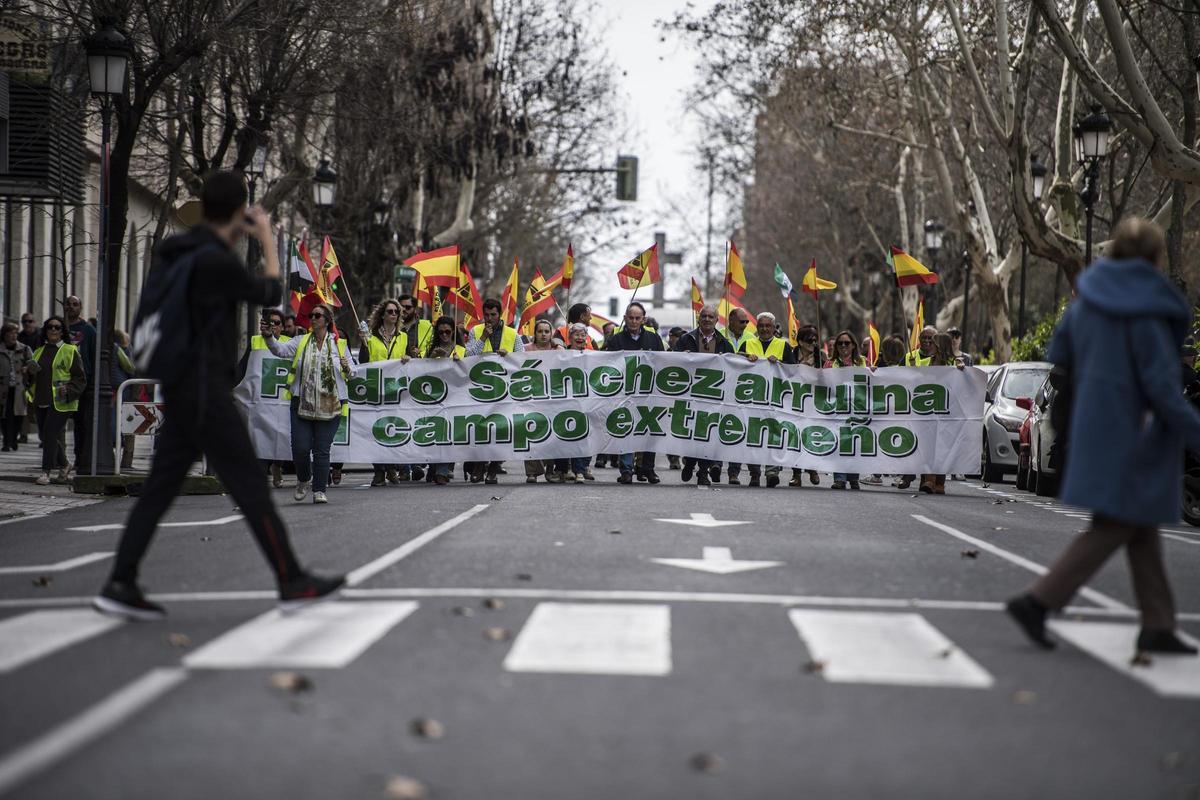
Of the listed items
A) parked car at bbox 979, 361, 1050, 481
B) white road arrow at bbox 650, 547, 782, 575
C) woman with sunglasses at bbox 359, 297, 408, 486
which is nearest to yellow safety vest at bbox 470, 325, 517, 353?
woman with sunglasses at bbox 359, 297, 408, 486

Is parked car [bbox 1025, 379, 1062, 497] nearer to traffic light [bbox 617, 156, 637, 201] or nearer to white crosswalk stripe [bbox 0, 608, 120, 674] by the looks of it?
white crosswalk stripe [bbox 0, 608, 120, 674]

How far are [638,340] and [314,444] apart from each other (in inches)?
207

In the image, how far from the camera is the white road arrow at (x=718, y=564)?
33.0ft

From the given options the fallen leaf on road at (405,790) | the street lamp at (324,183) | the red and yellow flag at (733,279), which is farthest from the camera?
the street lamp at (324,183)

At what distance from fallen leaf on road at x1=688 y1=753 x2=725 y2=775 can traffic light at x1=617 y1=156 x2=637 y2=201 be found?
99.4ft

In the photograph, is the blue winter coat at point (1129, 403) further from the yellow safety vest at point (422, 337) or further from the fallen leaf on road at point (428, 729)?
the yellow safety vest at point (422, 337)

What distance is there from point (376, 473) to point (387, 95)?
47.9 feet

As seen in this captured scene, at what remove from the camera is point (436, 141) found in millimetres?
36719

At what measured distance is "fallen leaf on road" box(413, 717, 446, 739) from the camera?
5.40 m

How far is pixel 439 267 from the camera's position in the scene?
23.2 meters

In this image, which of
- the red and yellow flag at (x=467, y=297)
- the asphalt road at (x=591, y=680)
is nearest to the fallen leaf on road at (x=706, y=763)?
the asphalt road at (x=591, y=680)

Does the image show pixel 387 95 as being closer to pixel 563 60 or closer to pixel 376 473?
pixel 563 60

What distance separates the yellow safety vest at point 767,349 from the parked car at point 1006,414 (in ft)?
13.3

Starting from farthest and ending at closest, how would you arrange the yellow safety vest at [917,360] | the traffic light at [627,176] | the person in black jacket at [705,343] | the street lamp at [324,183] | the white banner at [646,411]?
the traffic light at [627,176], the street lamp at [324,183], the yellow safety vest at [917,360], the person in black jacket at [705,343], the white banner at [646,411]
